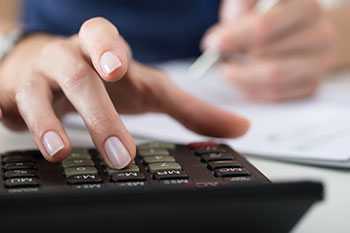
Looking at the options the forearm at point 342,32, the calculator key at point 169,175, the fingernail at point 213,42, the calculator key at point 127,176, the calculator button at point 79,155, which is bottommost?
the calculator key at point 169,175

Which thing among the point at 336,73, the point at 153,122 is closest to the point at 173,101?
the point at 153,122

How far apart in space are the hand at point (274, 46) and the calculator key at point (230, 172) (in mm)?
340

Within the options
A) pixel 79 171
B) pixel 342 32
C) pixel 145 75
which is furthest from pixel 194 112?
pixel 342 32

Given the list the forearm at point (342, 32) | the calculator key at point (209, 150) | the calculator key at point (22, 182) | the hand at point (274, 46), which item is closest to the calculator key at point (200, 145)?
the calculator key at point (209, 150)

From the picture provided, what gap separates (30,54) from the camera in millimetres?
534

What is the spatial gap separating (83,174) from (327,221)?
4.8 inches

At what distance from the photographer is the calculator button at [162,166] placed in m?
0.33

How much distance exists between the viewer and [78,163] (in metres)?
0.35

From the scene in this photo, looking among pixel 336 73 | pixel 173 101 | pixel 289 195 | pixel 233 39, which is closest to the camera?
pixel 289 195

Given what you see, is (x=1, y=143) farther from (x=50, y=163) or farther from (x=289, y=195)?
(x=289, y=195)

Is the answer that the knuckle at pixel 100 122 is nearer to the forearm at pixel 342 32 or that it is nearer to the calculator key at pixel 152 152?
the calculator key at pixel 152 152

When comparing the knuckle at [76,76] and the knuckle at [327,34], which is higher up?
the knuckle at [327,34]

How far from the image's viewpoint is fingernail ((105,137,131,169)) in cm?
34

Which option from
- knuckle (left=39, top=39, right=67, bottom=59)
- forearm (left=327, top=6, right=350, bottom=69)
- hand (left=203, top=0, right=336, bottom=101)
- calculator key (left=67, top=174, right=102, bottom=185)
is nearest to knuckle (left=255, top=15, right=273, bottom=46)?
hand (left=203, top=0, right=336, bottom=101)
